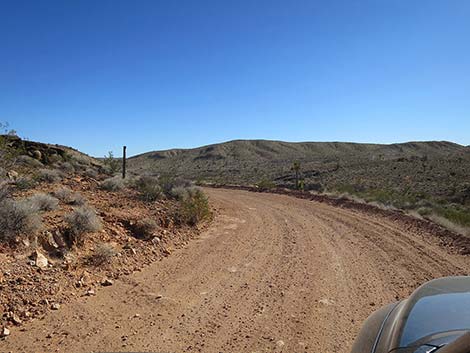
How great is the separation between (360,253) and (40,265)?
744 cm

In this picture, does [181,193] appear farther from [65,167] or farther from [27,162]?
[27,162]

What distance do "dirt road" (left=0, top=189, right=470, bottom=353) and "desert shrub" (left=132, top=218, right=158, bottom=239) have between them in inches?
46.3

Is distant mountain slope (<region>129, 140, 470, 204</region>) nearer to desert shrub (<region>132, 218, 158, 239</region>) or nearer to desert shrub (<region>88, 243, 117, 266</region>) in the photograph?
desert shrub (<region>132, 218, 158, 239</region>)

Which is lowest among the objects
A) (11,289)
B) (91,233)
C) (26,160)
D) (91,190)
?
(11,289)

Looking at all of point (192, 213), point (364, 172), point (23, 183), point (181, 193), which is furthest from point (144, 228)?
point (364, 172)

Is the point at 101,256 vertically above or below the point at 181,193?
below

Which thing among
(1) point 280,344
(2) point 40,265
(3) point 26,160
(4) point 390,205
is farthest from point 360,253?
(3) point 26,160

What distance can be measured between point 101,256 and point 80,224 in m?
1.20

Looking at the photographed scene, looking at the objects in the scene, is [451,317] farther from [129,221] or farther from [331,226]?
[331,226]

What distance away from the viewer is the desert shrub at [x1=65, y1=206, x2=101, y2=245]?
28.0 feet

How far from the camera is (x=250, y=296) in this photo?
6711mm

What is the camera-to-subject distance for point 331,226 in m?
13.6

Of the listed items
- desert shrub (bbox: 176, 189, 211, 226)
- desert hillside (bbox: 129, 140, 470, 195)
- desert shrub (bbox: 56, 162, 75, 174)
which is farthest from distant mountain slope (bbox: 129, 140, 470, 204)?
desert shrub (bbox: 176, 189, 211, 226)

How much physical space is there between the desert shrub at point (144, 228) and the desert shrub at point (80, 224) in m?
1.42
